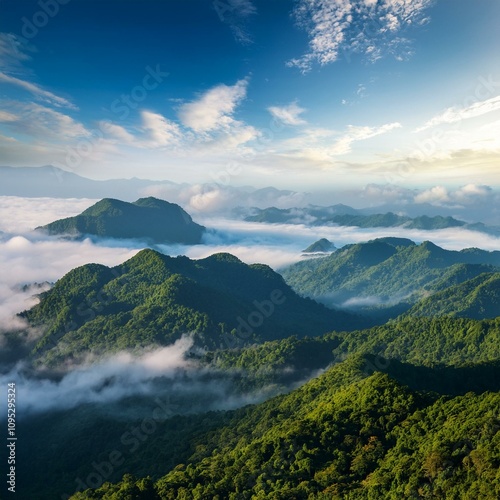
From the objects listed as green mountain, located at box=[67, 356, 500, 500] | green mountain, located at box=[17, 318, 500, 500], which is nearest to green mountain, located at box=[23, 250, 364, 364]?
green mountain, located at box=[17, 318, 500, 500]

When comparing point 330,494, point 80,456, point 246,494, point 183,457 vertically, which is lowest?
point 80,456

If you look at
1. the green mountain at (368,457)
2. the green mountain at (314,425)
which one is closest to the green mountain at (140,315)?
the green mountain at (314,425)

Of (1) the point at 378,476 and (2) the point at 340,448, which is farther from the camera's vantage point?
(2) the point at 340,448

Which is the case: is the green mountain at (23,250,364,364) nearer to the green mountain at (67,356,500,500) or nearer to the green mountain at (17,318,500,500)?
the green mountain at (17,318,500,500)

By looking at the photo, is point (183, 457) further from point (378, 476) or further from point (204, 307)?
point (204, 307)

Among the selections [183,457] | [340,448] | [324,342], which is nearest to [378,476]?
[340,448]

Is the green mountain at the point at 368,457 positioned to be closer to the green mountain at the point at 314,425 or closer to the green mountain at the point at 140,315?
the green mountain at the point at 314,425

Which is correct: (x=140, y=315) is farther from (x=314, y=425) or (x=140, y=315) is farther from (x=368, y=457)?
(x=368, y=457)

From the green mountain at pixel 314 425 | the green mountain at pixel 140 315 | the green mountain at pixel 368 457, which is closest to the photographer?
the green mountain at pixel 368 457
